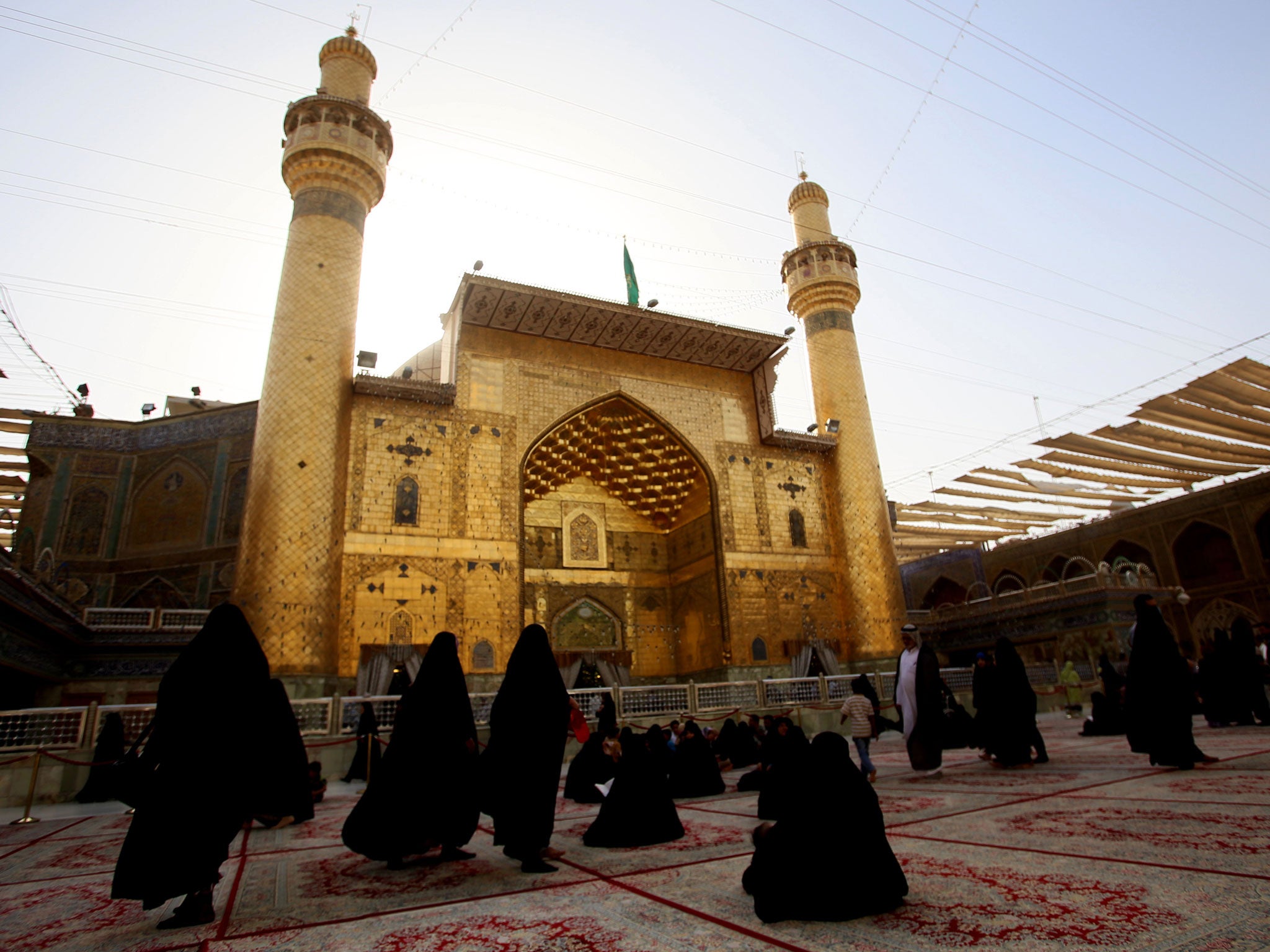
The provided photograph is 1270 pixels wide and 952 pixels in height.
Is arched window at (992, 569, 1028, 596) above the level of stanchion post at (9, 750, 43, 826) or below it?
above

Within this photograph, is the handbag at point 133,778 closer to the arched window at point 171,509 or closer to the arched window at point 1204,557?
the arched window at point 171,509

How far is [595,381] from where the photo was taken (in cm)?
1380

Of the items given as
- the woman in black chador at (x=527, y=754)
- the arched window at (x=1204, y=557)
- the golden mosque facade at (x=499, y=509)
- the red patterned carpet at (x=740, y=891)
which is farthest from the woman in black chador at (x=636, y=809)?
the arched window at (x=1204, y=557)

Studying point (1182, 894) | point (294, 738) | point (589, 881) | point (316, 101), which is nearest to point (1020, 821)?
point (1182, 894)

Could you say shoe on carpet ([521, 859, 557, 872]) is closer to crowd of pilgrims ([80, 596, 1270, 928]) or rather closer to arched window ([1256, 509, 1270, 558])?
crowd of pilgrims ([80, 596, 1270, 928])

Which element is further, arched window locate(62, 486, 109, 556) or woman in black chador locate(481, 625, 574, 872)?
arched window locate(62, 486, 109, 556)

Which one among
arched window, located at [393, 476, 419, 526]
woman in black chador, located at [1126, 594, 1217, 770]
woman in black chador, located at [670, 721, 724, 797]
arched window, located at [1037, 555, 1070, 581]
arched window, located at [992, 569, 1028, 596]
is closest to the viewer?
woman in black chador, located at [1126, 594, 1217, 770]

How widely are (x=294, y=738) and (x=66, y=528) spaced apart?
11.8m

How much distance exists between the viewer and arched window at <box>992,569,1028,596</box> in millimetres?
21125

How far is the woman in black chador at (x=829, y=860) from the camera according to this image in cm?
201

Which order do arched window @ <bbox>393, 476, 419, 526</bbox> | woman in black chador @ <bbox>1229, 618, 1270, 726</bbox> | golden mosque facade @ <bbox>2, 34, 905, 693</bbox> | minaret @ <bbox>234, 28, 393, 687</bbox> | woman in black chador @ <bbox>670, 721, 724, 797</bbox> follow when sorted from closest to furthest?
woman in black chador @ <bbox>670, 721, 724, 797</bbox>
woman in black chador @ <bbox>1229, 618, 1270, 726</bbox>
minaret @ <bbox>234, 28, 393, 687</bbox>
golden mosque facade @ <bbox>2, 34, 905, 693</bbox>
arched window @ <bbox>393, 476, 419, 526</bbox>

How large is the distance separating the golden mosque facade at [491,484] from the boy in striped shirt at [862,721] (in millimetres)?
6380

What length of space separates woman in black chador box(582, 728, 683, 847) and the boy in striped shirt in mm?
2370

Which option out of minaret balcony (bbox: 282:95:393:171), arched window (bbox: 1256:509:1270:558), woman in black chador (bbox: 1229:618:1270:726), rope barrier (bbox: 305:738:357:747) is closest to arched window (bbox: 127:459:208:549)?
minaret balcony (bbox: 282:95:393:171)
